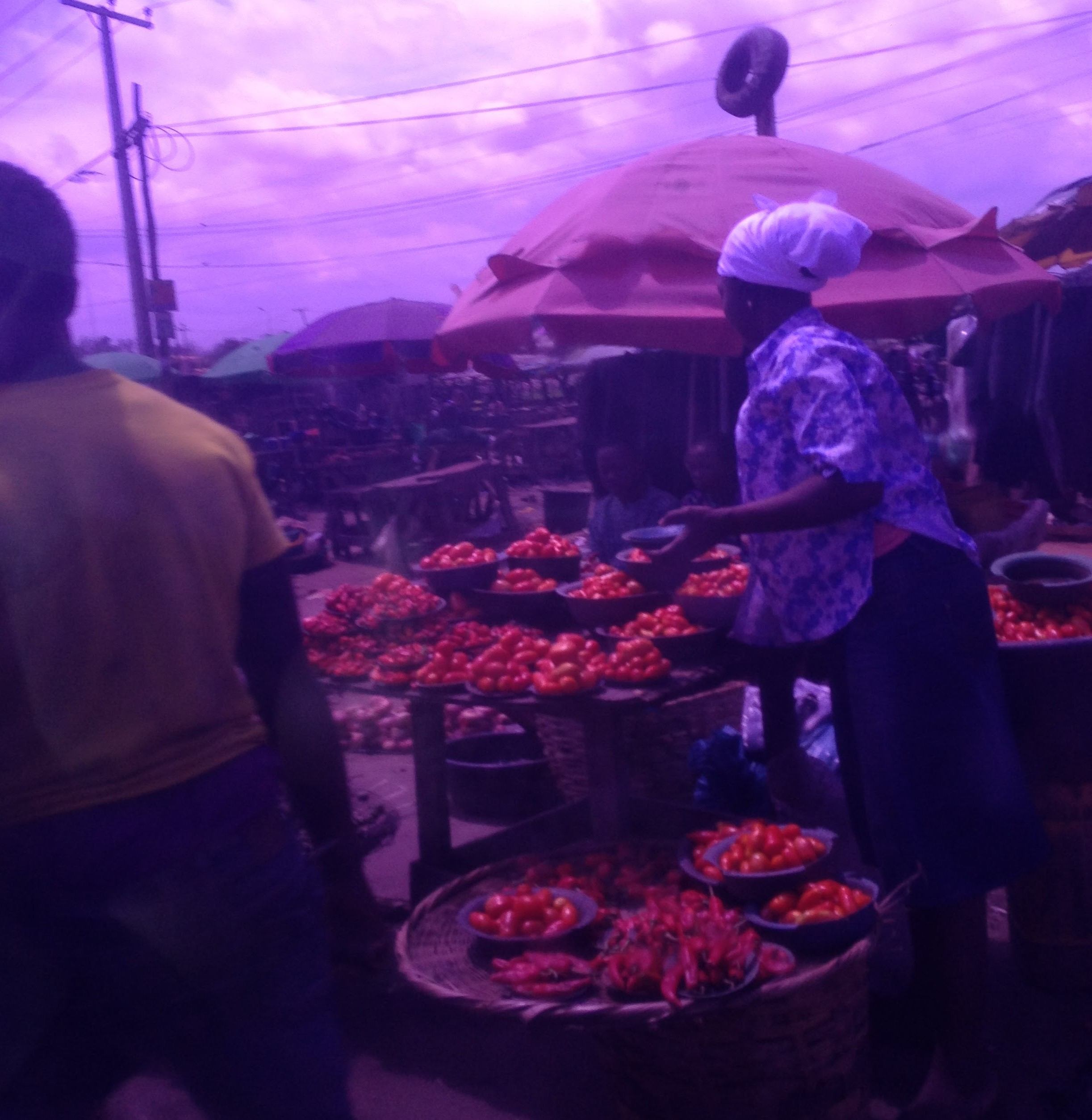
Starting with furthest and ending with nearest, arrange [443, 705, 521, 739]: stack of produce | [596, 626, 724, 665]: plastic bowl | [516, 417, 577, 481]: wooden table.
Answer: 1. [516, 417, 577, 481]: wooden table
2. [443, 705, 521, 739]: stack of produce
3. [596, 626, 724, 665]: plastic bowl

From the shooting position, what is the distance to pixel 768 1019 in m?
2.34

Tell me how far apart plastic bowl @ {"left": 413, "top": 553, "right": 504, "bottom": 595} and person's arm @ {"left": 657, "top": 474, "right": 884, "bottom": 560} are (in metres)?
1.58

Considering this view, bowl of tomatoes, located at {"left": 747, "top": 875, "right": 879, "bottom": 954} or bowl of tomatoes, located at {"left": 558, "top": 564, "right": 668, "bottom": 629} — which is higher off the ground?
bowl of tomatoes, located at {"left": 558, "top": 564, "right": 668, "bottom": 629}

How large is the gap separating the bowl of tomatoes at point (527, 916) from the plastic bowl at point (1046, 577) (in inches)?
60.2

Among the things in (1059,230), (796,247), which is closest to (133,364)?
(1059,230)

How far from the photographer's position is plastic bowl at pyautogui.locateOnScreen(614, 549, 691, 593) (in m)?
3.37

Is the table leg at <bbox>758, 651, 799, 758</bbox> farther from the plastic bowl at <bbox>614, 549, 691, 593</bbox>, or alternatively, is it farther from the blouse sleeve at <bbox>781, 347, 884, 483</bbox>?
the blouse sleeve at <bbox>781, 347, 884, 483</bbox>

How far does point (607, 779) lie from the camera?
3293mm

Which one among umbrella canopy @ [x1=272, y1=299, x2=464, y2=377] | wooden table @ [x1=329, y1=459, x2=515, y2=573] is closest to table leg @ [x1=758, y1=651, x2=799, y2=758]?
wooden table @ [x1=329, y1=459, x2=515, y2=573]

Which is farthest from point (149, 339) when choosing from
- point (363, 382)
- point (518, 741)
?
point (518, 741)

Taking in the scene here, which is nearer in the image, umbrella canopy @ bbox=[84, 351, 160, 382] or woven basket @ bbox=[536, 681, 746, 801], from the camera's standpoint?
woven basket @ bbox=[536, 681, 746, 801]

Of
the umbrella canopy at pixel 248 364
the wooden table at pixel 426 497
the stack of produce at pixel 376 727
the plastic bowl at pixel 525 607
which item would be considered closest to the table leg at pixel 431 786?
the plastic bowl at pixel 525 607

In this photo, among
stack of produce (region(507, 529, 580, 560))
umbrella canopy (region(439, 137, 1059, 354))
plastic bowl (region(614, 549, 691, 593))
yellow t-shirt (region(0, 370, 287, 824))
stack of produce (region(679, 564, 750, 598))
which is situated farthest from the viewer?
umbrella canopy (region(439, 137, 1059, 354))

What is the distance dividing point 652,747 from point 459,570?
4.04ft
